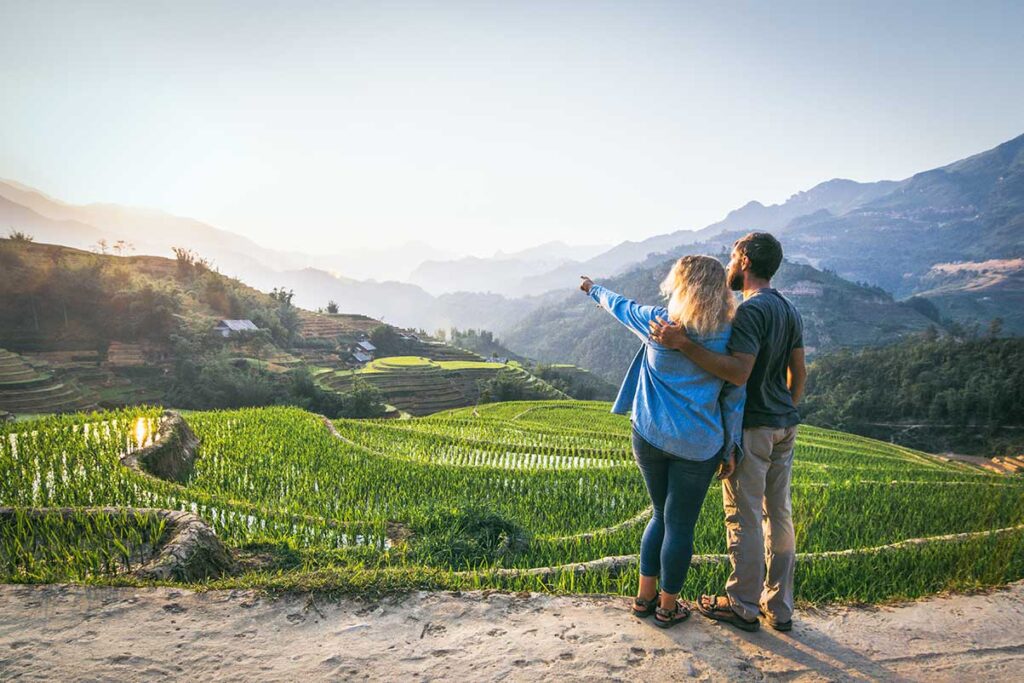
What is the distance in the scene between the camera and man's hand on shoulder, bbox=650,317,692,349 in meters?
2.40

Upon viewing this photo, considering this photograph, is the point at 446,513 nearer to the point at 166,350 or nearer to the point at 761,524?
the point at 761,524

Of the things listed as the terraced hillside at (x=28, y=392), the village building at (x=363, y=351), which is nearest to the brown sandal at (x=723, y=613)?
the terraced hillside at (x=28, y=392)

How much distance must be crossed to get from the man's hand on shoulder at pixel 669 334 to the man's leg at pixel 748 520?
0.68 meters

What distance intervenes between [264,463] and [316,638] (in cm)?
608

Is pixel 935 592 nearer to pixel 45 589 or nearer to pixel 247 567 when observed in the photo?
pixel 247 567

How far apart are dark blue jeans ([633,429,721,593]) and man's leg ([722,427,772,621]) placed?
0.21 meters

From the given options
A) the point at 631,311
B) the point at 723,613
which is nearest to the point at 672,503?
the point at 723,613

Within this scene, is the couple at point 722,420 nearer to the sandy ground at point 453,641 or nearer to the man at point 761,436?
the man at point 761,436

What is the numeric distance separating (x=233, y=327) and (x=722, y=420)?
135 ft

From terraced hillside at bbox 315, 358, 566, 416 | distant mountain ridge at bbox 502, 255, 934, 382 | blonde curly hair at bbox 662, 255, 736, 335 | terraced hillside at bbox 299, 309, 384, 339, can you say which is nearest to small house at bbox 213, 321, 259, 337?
terraced hillside at bbox 299, 309, 384, 339

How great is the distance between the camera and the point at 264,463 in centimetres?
791

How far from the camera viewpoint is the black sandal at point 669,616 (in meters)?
2.70

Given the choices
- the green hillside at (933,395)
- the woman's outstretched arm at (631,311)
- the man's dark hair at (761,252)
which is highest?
the man's dark hair at (761,252)

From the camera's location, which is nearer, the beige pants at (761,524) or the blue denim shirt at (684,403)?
the blue denim shirt at (684,403)
